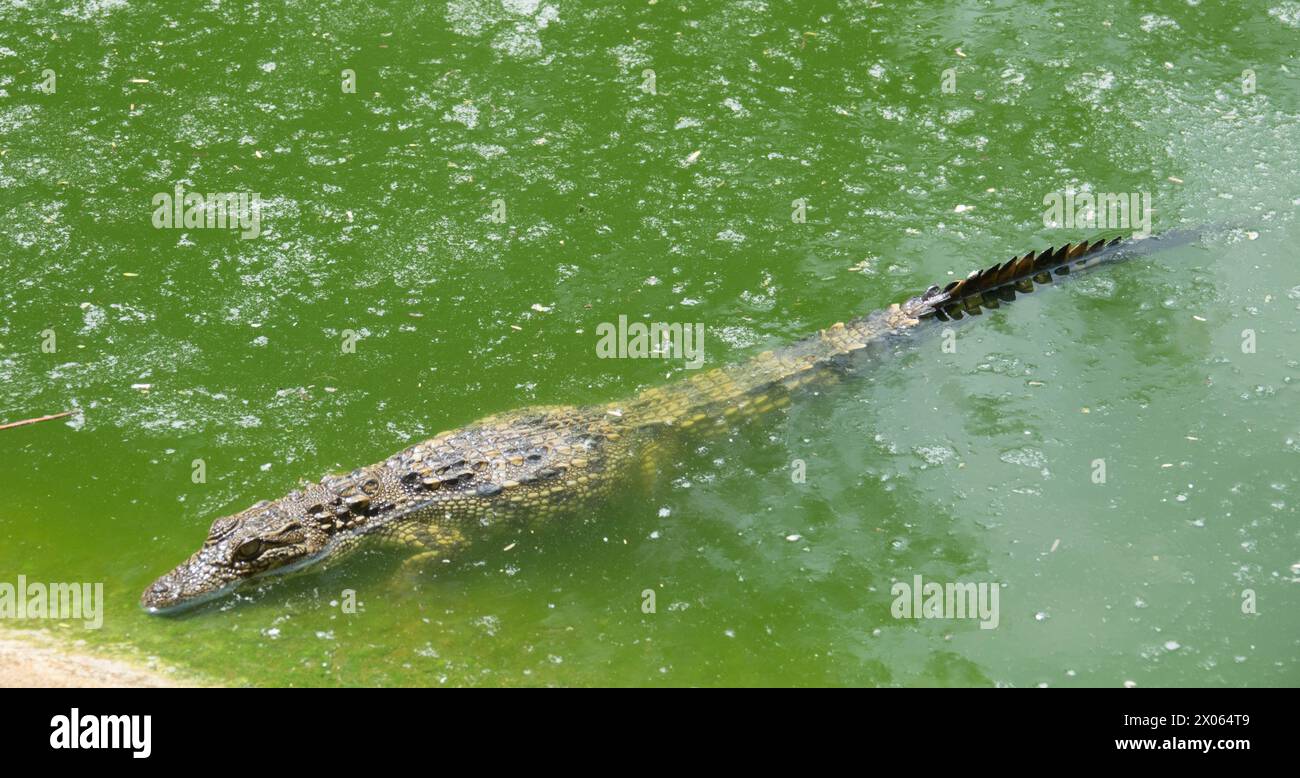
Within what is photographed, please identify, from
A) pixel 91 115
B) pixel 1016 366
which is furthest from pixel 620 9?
pixel 1016 366

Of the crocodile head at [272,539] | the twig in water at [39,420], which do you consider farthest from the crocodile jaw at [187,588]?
the twig in water at [39,420]

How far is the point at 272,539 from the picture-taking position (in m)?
Answer: 6.69

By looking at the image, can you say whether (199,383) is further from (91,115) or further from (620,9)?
(620,9)

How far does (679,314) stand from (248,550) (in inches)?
134

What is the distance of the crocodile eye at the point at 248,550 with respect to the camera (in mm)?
6609

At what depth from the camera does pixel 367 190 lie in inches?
366

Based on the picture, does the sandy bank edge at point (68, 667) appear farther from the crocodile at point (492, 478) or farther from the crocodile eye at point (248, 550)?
the crocodile eye at point (248, 550)

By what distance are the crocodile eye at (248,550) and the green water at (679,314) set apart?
10.8 inches

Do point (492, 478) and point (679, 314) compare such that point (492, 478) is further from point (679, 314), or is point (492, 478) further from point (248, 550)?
point (679, 314)

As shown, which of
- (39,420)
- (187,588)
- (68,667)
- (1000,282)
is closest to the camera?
(68,667)

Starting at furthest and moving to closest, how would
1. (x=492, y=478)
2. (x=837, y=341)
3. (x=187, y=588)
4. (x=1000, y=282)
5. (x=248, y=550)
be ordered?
1. (x=1000, y=282)
2. (x=837, y=341)
3. (x=492, y=478)
4. (x=248, y=550)
5. (x=187, y=588)

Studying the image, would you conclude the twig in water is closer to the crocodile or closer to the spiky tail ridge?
the crocodile

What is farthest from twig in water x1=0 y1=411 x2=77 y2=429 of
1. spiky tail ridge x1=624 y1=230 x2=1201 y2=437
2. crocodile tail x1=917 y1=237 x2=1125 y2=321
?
crocodile tail x1=917 y1=237 x2=1125 y2=321

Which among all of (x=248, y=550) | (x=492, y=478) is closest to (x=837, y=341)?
(x=492, y=478)
